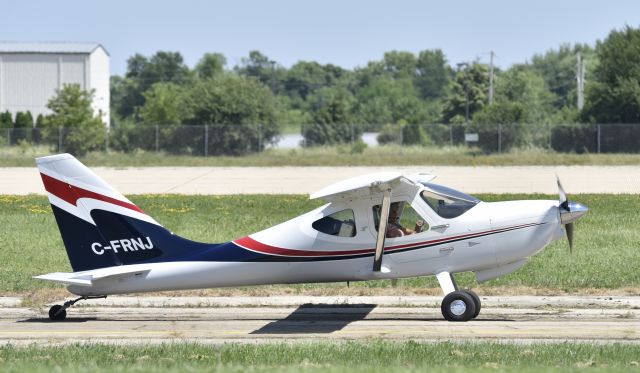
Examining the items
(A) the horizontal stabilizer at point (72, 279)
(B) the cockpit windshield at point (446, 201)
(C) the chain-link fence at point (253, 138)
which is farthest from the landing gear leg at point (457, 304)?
(C) the chain-link fence at point (253, 138)

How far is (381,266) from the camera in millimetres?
15141

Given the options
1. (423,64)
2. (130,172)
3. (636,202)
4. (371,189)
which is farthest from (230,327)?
(423,64)

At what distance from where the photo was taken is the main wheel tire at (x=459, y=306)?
14.9 meters

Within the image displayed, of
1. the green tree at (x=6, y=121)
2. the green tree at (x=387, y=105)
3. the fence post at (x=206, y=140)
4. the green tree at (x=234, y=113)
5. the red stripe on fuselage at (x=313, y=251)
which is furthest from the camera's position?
the green tree at (x=387, y=105)

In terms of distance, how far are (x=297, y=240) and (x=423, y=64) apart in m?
171

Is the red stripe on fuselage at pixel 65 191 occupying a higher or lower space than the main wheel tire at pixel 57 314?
higher

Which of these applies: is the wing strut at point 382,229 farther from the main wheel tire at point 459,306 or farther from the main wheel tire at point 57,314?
the main wheel tire at point 57,314

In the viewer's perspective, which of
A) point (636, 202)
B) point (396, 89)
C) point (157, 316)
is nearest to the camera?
point (157, 316)

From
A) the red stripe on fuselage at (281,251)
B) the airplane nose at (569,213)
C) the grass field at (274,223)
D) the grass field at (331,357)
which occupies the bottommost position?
the grass field at (331,357)

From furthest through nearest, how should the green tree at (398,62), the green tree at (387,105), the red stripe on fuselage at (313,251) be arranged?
the green tree at (398,62), the green tree at (387,105), the red stripe on fuselage at (313,251)

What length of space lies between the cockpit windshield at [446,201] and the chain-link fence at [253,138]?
46559 mm

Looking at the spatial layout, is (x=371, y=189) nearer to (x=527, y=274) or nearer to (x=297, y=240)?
(x=297, y=240)

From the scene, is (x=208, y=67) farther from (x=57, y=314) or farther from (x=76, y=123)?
(x=57, y=314)

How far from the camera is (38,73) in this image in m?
89.7
